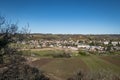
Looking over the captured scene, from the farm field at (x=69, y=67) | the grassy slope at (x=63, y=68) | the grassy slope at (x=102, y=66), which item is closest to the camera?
the farm field at (x=69, y=67)

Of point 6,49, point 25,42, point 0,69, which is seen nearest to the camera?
point 6,49

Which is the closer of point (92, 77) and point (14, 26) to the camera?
point (14, 26)

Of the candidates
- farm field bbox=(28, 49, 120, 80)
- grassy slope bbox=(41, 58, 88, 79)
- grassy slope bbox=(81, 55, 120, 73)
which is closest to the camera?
farm field bbox=(28, 49, 120, 80)

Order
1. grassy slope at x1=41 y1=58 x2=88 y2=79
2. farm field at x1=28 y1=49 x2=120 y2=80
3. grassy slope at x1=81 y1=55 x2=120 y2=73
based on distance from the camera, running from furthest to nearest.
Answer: grassy slope at x1=81 y1=55 x2=120 y2=73, grassy slope at x1=41 y1=58 x2=88 y2=79, farm field at x1=28 y1=49 x2=120 y2=80

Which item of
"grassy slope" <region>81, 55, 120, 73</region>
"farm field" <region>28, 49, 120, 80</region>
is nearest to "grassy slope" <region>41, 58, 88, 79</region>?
"farm field" <region>28, 49, 120, 80</region>

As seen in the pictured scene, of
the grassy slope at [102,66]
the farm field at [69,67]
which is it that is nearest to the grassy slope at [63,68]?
the farm field at [69,67]

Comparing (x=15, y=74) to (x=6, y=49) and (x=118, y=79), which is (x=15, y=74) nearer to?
(x=6, y=49)

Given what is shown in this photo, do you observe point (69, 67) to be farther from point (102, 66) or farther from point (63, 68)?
point (102, 66)

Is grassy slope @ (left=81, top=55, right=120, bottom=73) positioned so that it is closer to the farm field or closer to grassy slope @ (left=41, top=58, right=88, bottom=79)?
the farm field

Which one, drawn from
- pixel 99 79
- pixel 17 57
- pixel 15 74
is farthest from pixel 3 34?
pixel 99 79

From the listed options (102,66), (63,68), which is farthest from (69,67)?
(102,66)

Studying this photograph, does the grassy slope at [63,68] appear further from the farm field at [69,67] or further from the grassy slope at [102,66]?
the grassy slope at [102,66]
